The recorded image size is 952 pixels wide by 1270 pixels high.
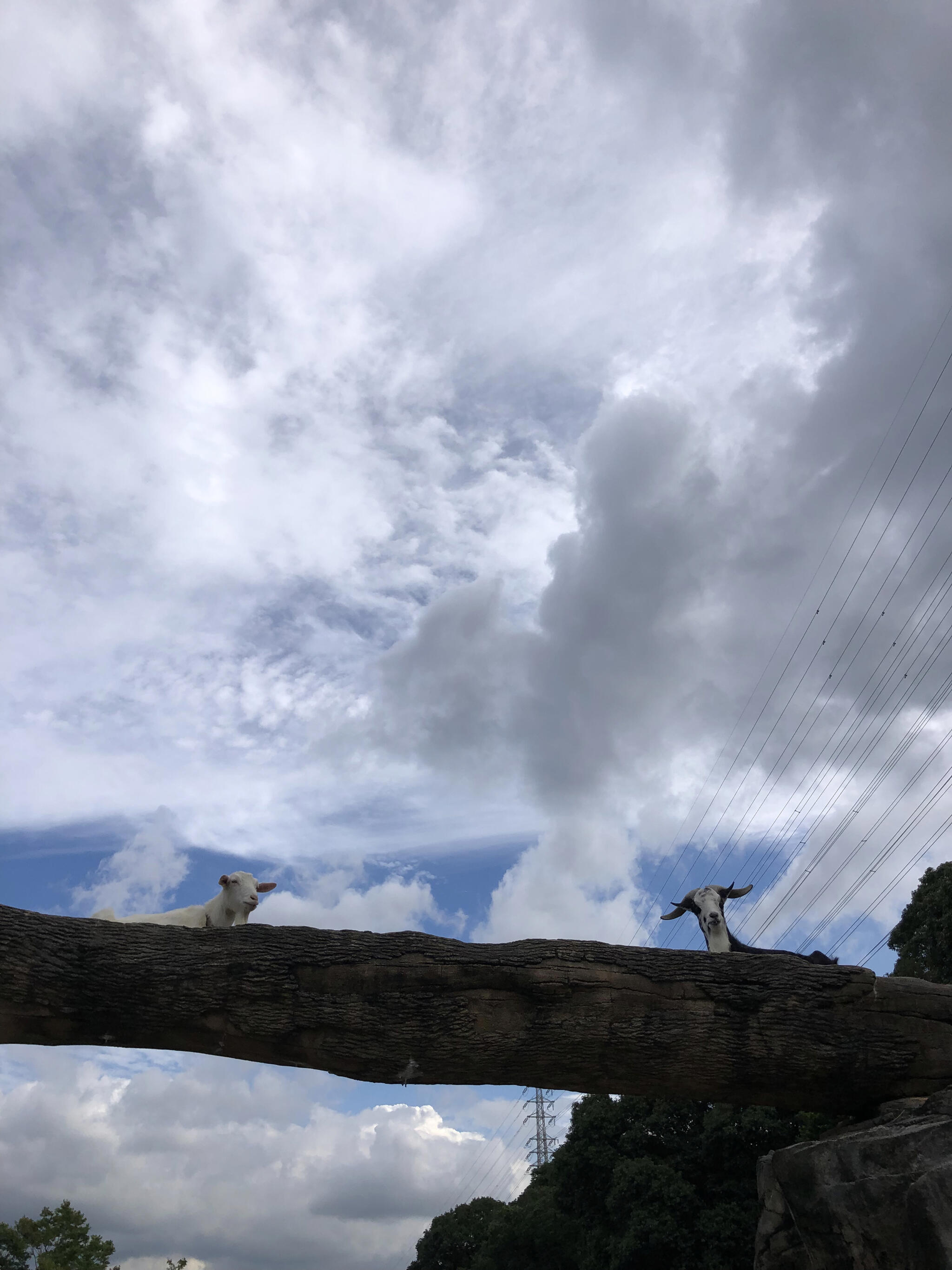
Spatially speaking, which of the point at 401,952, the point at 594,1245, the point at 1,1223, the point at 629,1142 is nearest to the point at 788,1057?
the point at 401,952

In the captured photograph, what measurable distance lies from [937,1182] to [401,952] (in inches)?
200

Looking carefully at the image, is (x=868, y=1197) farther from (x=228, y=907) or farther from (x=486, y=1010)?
(x=228, y=907)

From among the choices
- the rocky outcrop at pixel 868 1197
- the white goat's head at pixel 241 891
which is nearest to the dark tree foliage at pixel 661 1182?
the rocky outcrop at pixel 868 1197

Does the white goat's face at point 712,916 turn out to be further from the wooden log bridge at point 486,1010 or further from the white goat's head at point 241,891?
the white goat's head at point 241,891

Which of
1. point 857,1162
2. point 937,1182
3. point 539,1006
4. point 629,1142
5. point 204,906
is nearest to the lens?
point 937,1182

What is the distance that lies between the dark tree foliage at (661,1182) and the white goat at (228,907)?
1212 centimetres

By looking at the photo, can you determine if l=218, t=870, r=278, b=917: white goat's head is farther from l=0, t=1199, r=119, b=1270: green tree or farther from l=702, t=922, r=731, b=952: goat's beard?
l=0, t=1199, r=119, b=1270: green tree

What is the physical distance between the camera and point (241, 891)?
10.4 meters

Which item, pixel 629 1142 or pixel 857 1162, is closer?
pixel 857 1162

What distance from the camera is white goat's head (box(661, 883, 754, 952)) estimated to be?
12.4 m

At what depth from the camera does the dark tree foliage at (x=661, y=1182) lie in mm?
18891

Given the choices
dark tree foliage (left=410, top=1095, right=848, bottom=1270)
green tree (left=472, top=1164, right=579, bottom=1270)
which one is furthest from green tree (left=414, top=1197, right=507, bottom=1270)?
dark tree foliage (left=410, top=1095, right=848, bottom=1270)

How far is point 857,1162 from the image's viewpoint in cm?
822

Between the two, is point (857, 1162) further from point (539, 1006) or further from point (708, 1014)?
point (539, 1006)
